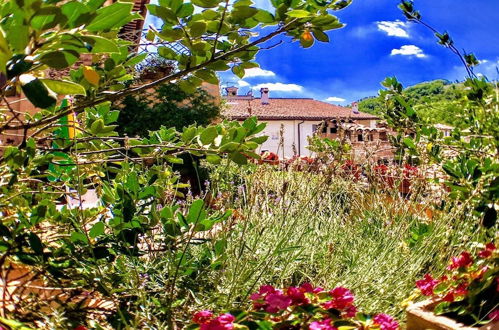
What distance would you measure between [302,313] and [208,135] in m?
0.62

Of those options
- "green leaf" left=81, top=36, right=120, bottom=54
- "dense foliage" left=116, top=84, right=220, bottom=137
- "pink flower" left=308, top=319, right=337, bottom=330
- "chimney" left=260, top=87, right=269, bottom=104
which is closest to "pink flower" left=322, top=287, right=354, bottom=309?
"pink flower" left=308, top=319, right=337, bottom=330

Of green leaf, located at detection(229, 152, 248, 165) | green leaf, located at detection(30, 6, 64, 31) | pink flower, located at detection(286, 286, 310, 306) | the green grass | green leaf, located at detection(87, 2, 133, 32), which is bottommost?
the green grass

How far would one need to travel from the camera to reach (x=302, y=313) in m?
Result: 1.40

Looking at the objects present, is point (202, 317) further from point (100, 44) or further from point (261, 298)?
point (100, 44)

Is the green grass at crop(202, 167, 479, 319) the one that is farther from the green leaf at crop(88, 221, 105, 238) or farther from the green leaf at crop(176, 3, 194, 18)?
the green leaf at crop(176, 3, 194, 18)

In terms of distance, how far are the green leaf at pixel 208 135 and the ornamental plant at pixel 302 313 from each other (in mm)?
497

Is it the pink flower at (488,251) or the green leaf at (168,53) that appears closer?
the green leaf at (168,53)

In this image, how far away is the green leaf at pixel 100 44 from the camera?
0.72 m

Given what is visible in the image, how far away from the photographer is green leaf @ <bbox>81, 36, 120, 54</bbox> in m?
0.72

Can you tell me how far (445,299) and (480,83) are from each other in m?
1.24

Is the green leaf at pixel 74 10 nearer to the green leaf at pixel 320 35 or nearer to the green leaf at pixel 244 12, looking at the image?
the green leaf at pixel 244 12

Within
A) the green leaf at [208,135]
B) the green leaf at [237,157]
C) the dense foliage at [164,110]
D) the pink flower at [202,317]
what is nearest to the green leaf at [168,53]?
the green leaf at [208,135]

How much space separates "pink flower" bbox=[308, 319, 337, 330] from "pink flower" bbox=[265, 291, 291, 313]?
0.31 ft

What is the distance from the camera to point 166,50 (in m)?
1.40
